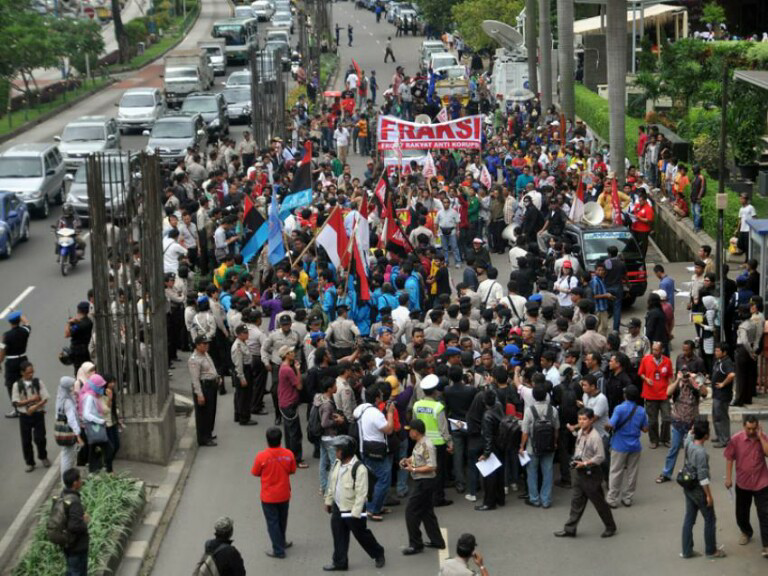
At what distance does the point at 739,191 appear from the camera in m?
29.5

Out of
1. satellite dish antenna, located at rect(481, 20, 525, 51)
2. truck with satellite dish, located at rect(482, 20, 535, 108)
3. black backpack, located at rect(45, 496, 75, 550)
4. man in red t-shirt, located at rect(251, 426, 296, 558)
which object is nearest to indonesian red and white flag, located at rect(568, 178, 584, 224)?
man in red t-shirt, located at rect(251, 426, 296, 558)

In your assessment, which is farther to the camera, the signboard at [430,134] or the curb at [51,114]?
the curb at [51,114]

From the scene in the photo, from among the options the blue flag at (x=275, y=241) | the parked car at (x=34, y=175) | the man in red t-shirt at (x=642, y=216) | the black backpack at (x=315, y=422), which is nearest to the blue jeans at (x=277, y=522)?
the black backpack at (x=315, y=422)

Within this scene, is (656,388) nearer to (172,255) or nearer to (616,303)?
(616,303)

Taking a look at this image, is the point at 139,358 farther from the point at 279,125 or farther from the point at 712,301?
the point at 279,125

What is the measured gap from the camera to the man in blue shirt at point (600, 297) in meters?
21.8

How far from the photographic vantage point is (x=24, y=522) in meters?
16.4

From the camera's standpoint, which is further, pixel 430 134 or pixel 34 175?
pixel 34 175

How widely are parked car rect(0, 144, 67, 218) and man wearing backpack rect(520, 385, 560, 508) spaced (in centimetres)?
2131

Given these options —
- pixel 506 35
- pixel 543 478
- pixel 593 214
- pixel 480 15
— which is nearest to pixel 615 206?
pixel 593 214

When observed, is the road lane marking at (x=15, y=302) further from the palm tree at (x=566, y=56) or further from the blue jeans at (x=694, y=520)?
the palm tree at (x=566, y=56)

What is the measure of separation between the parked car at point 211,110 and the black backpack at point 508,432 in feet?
104

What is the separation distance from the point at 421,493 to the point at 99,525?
3375 mm

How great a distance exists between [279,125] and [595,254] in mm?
19781
